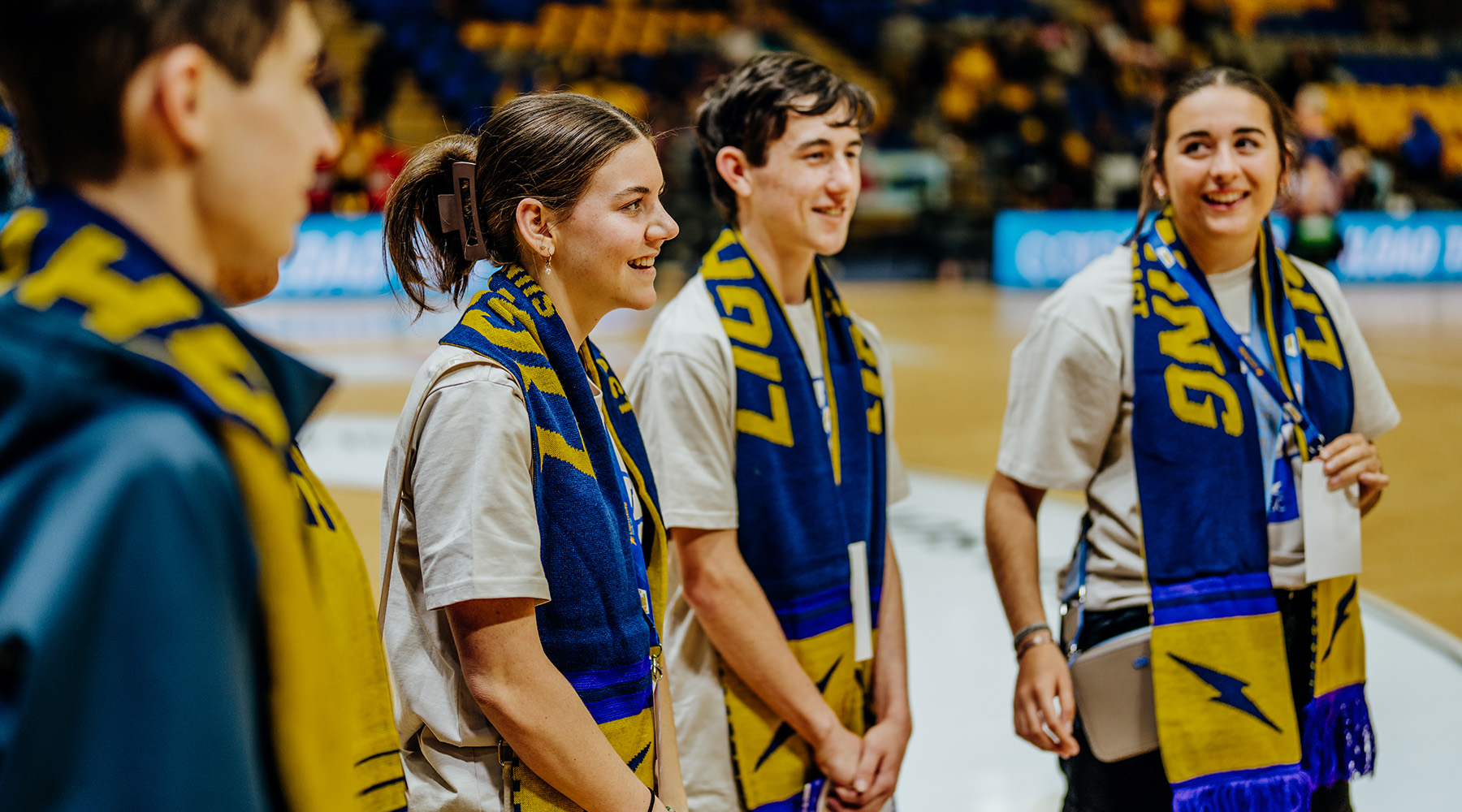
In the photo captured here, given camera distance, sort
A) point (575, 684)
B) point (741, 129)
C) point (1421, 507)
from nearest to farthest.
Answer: point (575, 684) → point (741, 129) → point (1421, 507)

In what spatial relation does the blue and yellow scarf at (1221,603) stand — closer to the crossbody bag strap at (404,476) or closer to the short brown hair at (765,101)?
the short brown hair at (765,101)

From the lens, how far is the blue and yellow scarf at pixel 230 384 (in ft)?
2.20

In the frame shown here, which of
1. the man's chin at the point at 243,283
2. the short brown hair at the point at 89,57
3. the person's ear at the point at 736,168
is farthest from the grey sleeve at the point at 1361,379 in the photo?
the short brown hair at the point at 89,57

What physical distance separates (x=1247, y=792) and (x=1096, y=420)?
0.59 metres

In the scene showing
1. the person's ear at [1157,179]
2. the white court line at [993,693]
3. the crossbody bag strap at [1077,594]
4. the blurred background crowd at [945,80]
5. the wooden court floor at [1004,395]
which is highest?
the blurred background crowd at [945,80]

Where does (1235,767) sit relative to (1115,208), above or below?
below

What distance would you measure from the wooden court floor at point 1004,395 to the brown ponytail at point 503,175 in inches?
67.6

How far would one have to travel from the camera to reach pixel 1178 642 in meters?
1.76

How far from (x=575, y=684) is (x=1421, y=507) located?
16.1 ft

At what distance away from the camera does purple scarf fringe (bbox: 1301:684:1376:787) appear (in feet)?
5.92

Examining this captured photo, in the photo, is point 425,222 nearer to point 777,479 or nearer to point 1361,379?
point 777,479

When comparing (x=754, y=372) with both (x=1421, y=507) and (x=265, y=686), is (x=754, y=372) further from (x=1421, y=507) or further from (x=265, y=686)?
(x=1421, y=507)

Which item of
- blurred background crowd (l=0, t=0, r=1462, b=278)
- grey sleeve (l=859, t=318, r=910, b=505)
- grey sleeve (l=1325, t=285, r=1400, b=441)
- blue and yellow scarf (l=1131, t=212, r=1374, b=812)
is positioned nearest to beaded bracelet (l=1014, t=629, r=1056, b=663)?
blue and yellow scarf (l=1131, t=212, r=1374, b=812)

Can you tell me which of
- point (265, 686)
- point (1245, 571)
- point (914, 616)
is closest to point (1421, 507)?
point (914, 616)
